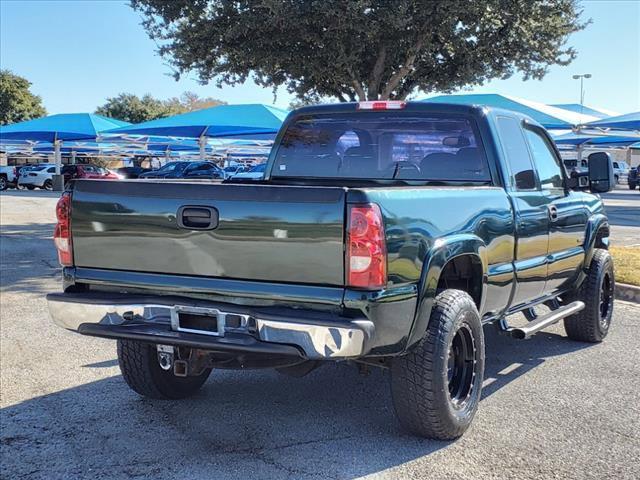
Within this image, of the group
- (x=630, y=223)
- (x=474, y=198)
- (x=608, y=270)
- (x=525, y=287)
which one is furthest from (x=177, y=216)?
(x=630, y=223)

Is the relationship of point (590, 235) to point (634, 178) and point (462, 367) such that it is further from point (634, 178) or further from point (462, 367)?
point (634, 178)

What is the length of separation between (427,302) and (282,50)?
37.5 ft

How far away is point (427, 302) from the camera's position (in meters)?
3.57

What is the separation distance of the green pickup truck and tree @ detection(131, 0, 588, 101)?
8.57 meters

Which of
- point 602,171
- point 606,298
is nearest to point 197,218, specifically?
point 602,171

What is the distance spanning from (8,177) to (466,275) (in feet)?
124

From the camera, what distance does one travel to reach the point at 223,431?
4.07m

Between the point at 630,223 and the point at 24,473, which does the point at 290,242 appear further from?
the point at 630,223

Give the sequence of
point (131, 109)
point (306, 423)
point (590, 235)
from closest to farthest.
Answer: point (306, 423) → point (590, 235) → point (131, 109)

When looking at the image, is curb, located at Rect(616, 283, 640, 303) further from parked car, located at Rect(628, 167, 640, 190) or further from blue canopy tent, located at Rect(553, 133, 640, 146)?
parked car, located at Rect(628, 167, 640, 190)

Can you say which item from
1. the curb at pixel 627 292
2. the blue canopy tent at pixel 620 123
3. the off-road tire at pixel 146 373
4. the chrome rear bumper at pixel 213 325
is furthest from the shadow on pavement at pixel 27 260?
the blue canopy tent at pixel 620 123

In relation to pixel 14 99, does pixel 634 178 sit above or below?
below

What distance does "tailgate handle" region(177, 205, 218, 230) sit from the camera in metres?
3.46

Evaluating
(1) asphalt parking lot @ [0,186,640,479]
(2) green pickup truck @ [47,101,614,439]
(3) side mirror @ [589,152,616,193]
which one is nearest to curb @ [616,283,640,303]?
(1) asphalt parking lot @ [0,186,640,479]
